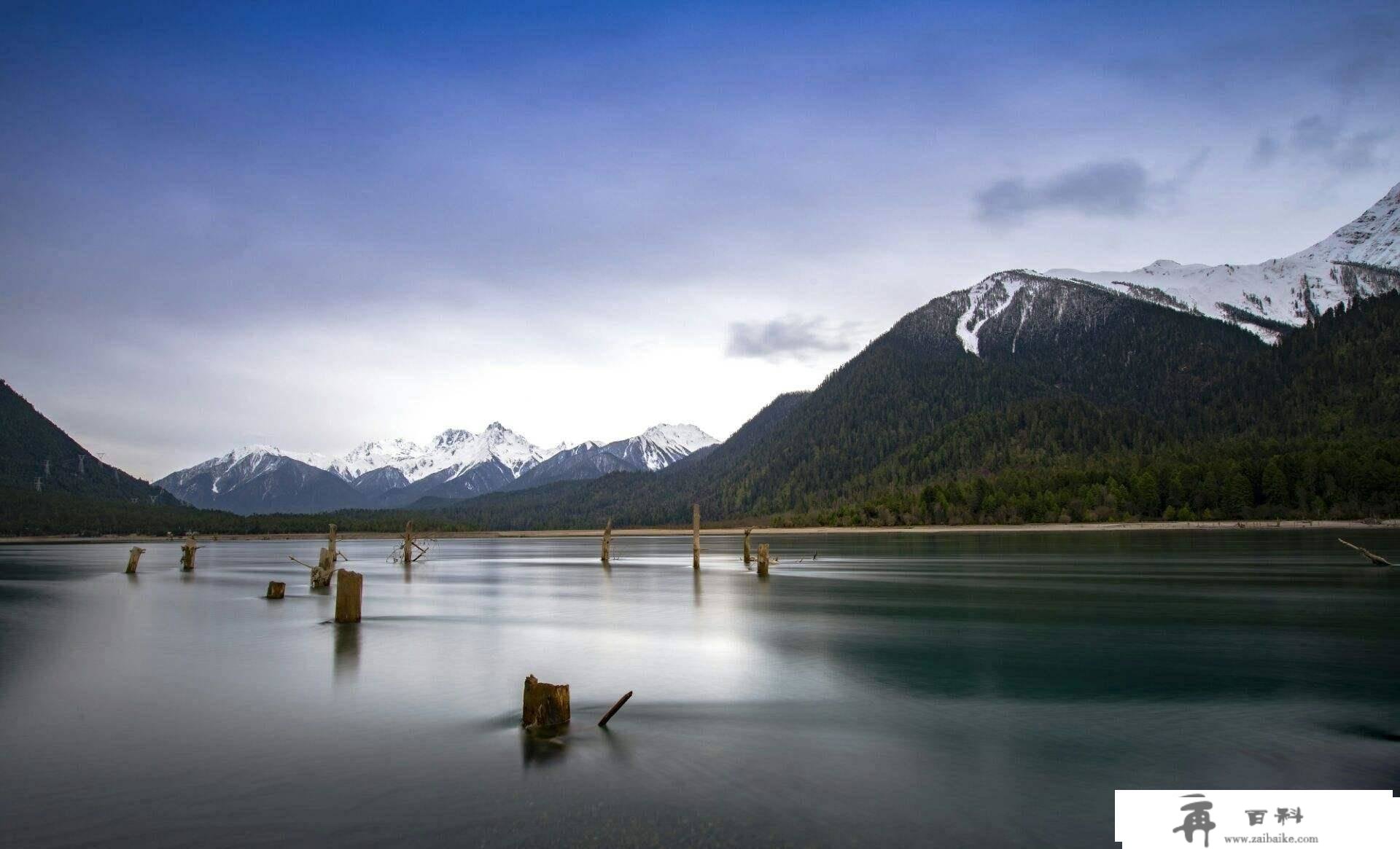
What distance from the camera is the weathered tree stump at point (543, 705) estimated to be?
1497 cm

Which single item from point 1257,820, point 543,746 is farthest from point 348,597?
point 1257,820

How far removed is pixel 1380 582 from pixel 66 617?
203 feet

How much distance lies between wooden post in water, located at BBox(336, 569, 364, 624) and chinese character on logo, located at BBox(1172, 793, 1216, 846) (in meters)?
28.1

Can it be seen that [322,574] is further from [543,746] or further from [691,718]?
[543,746]

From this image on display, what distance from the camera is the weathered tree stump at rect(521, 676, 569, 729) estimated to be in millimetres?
14969

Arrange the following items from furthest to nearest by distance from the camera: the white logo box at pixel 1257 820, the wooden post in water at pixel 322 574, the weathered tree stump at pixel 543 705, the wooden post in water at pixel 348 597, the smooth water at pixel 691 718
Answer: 1. the wooden post in water at pixel 322 574
2. the wooden post in water at pixel 348 597
3. the weathered tree stump at pixel 543 705
4. the smooth water at pixel 691 718
5. the white logo box at pixel 1257 820

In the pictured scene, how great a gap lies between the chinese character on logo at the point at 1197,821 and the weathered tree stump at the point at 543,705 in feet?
31.4

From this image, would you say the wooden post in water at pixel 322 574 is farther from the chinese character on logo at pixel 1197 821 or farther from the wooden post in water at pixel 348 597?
the chinese character on logo at pixel 1197 821

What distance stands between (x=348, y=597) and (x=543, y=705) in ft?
67.1

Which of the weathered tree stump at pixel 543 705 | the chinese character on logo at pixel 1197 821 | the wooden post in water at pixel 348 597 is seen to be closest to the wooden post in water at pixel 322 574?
the wooden post in water at pixel 348 597

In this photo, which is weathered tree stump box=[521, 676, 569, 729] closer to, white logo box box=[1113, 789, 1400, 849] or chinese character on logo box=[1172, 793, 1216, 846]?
white logo box box=[1113, 789, 1400, 849]

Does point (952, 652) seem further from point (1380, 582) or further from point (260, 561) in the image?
point (260, 561)

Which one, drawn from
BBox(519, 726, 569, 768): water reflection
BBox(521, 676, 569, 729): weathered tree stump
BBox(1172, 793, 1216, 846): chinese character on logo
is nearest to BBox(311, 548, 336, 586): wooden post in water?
BBox(521, 676, 569, 729): weathered tree stump

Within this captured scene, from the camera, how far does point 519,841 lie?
948 centimetres
